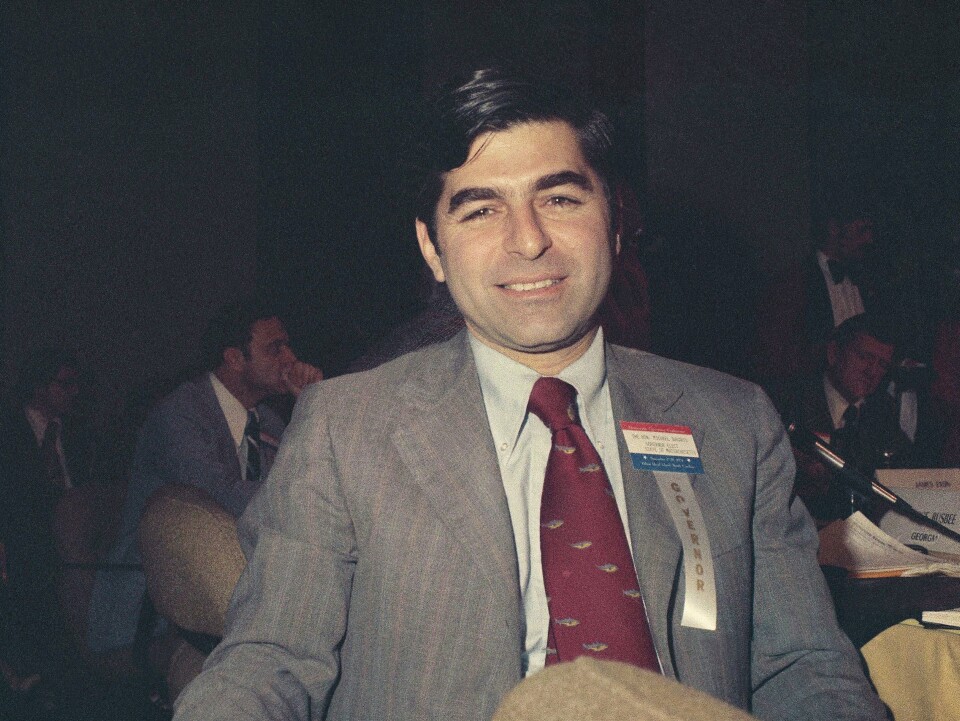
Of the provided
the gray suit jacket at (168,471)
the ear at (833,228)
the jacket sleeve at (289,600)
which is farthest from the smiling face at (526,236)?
the ear at (833,228)

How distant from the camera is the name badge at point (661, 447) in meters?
1.33

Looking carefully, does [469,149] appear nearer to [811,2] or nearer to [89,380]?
[811,2]

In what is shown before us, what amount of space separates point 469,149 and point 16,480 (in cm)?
330

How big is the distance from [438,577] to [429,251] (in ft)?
1.74

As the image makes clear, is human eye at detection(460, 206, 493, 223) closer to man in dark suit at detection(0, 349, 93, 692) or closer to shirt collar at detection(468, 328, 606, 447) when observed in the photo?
shirt collar at detection(468, 328, 606, 447)

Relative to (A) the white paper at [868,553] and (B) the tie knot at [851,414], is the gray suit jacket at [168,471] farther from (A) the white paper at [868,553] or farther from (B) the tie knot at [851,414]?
(B) the tie knot at [851,414]

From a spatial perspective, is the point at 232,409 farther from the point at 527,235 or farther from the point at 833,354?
the point at 527,235

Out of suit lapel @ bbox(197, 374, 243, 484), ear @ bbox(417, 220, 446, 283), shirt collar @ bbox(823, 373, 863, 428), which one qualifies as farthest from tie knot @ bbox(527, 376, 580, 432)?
shirt collar @ bbox(823, 373, 863, 428)

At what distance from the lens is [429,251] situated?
58.5 inches

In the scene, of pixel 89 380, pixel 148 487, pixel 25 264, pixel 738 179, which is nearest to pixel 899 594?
pixel 148 487

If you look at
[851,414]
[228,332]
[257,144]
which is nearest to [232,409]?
[228,332]

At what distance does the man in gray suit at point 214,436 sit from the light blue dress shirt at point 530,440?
6.29 feet

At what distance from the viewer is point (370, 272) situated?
6848 mm

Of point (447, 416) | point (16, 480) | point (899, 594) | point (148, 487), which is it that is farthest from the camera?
point (16, 480)
